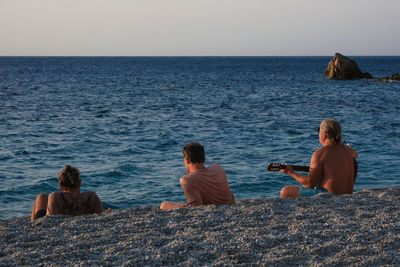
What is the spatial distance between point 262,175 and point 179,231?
6998 mm

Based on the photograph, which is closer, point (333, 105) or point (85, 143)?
point (85, 143)

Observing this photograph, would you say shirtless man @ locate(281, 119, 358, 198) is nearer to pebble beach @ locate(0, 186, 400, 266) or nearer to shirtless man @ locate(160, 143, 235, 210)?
pebble beach @ locate(0, 186, 400, 266)

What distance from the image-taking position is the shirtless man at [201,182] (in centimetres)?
544

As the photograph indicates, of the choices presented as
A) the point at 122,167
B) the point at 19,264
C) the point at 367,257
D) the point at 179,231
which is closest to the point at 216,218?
the point at 179,231

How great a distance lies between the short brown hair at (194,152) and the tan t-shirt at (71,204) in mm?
1359

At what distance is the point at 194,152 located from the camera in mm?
5430

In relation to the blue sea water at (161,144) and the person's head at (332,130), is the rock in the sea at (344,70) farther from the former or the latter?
the person's head at (332,130)

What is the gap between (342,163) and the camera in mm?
5852

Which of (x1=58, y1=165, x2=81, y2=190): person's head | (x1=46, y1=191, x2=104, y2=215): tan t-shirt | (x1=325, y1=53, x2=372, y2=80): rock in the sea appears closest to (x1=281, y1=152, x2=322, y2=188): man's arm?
(x1=46, y1=191, x2=104, y2=215): tan t-shirt

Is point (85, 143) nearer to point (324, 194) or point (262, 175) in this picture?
point (262, 175)

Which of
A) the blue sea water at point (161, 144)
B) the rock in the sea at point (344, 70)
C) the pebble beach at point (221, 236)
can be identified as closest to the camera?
the pebble beach at point (221, 236)

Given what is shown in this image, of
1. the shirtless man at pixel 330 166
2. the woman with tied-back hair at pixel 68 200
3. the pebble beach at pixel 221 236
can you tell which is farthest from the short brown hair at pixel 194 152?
the woman with tied-back hair at pixel 68 200

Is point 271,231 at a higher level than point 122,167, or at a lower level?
higher

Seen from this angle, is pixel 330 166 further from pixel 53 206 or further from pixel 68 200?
pixel 53 206
